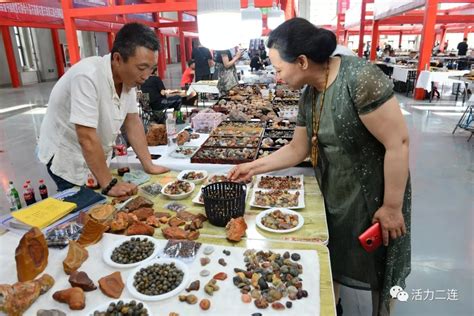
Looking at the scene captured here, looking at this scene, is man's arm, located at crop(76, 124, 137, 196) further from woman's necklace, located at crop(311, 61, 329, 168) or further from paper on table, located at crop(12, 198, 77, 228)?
woman's necklace, located at crop(311, 61, 329, 168)

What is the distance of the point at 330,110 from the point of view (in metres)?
1.35

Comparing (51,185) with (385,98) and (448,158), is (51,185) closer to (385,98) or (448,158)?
(385,98)

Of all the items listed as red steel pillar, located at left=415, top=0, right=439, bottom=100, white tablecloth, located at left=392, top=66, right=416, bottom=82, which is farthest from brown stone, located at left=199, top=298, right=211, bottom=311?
white tablecloth, located at left=392, top=66, right=416, bottom=82

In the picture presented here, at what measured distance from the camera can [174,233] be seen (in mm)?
1338

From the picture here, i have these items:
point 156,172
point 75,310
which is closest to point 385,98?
point 75,310

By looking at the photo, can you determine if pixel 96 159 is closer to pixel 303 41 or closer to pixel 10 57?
pixel 303 41

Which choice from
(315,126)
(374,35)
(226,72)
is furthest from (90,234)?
(374,35)

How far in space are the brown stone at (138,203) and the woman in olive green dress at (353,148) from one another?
767mm

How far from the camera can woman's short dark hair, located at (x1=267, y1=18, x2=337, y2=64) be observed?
1.23m

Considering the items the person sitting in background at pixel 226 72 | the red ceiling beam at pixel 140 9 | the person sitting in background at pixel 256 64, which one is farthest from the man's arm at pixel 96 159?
the person sitting in background at pixel 256 64

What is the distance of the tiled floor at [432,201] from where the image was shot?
2.07 meters

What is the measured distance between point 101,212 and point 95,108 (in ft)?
1.78

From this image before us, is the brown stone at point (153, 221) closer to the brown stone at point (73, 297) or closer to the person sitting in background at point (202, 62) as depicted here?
the brown stone at point (73, 297)

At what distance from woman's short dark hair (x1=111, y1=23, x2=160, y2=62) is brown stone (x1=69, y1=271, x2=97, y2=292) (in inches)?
39.0
